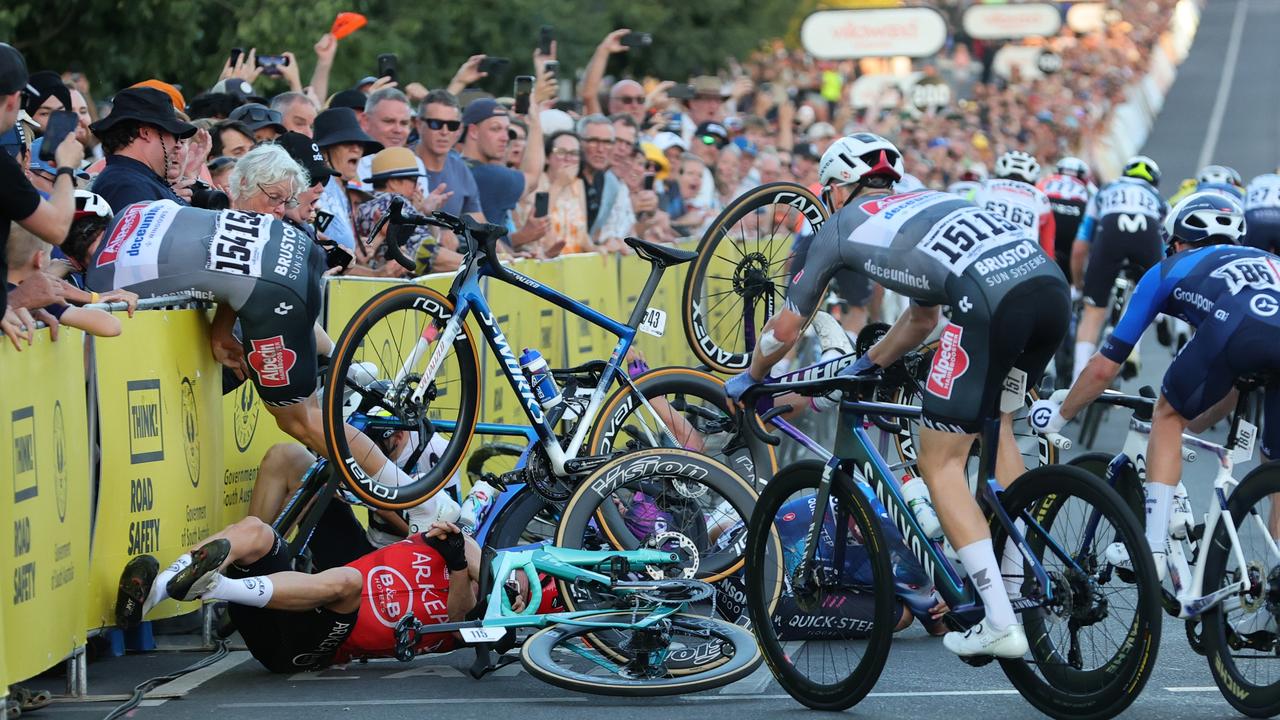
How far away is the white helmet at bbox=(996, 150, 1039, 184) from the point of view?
16.2m

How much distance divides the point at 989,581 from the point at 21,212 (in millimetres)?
3447

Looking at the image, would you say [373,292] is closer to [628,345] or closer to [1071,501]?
[628,345]

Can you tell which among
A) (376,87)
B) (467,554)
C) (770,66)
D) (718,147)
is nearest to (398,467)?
(467,554)

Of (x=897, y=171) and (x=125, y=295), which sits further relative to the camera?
(x=897, y=171)

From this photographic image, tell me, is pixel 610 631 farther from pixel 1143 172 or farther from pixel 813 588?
pixel 1143 172

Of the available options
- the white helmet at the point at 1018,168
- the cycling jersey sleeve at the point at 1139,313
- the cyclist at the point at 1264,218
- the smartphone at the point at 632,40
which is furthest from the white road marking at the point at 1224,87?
the cycling jersey sleeve at the point at 1139,313

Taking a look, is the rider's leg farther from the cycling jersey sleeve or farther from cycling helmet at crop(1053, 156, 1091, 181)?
cycling helmet at crop(1053, 156, 1091, 181)

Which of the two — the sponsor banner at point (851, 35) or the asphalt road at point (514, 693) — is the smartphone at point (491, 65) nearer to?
the asphalt road at point (514, 693)

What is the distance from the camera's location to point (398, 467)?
8406 millimetres

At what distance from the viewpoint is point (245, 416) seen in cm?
871

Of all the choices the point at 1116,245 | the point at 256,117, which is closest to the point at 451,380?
the point at 256,117

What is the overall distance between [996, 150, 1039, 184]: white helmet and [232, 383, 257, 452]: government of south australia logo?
8.96m

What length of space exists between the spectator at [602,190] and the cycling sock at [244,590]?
7.39 meters

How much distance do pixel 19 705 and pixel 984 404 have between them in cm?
356
